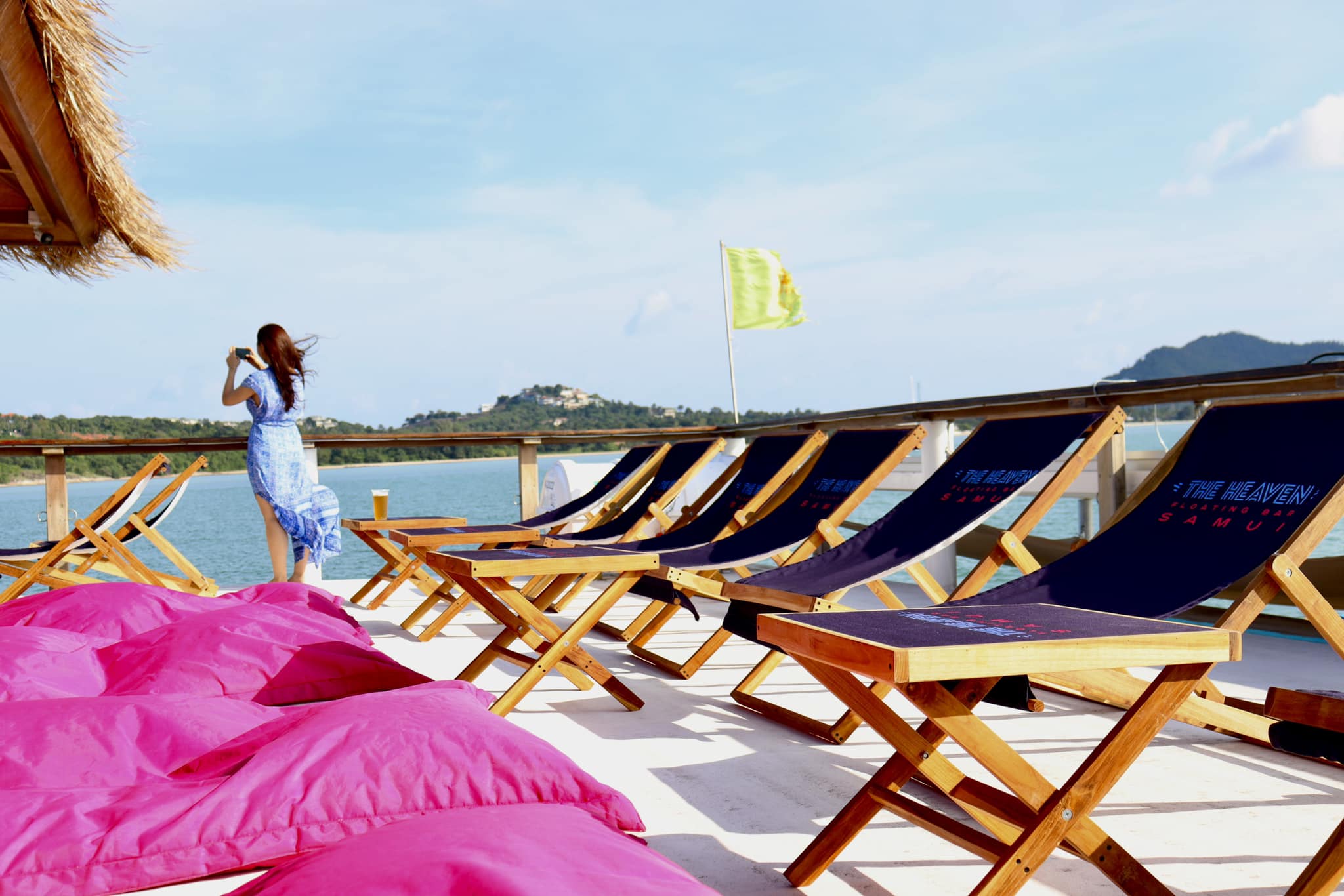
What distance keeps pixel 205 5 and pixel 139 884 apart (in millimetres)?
10125

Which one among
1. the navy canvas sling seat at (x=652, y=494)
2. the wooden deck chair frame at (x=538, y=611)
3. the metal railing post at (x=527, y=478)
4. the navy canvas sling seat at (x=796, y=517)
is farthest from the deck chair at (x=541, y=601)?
the metal railing post at (x=527, y=478)

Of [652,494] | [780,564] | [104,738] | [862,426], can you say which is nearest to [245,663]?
[104,738]

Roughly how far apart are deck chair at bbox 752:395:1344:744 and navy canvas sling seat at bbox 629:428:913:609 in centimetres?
78

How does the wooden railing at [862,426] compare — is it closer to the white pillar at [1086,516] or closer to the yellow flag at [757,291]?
the white pillar at [1086,516]

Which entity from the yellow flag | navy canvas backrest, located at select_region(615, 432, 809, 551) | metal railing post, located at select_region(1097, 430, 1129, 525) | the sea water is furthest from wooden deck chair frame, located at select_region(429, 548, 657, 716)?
the yellow flag

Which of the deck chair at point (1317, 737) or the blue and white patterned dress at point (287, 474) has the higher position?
the blue and white patterned dress at point (287, 474)

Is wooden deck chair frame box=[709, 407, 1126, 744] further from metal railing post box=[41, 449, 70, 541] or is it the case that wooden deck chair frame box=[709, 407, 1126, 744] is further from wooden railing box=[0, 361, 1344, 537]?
metal railing post box=[41, 449, 70, 541]

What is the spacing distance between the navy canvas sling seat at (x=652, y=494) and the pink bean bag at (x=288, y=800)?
3338 mm

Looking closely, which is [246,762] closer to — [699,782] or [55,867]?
[55,867]

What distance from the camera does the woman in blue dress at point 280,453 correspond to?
18.5ft

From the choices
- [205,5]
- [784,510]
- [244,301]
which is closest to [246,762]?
[784,510]

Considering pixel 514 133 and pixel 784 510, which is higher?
pixel 514 133

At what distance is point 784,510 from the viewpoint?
4156mm

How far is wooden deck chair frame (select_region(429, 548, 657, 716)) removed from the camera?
323 centimetres
